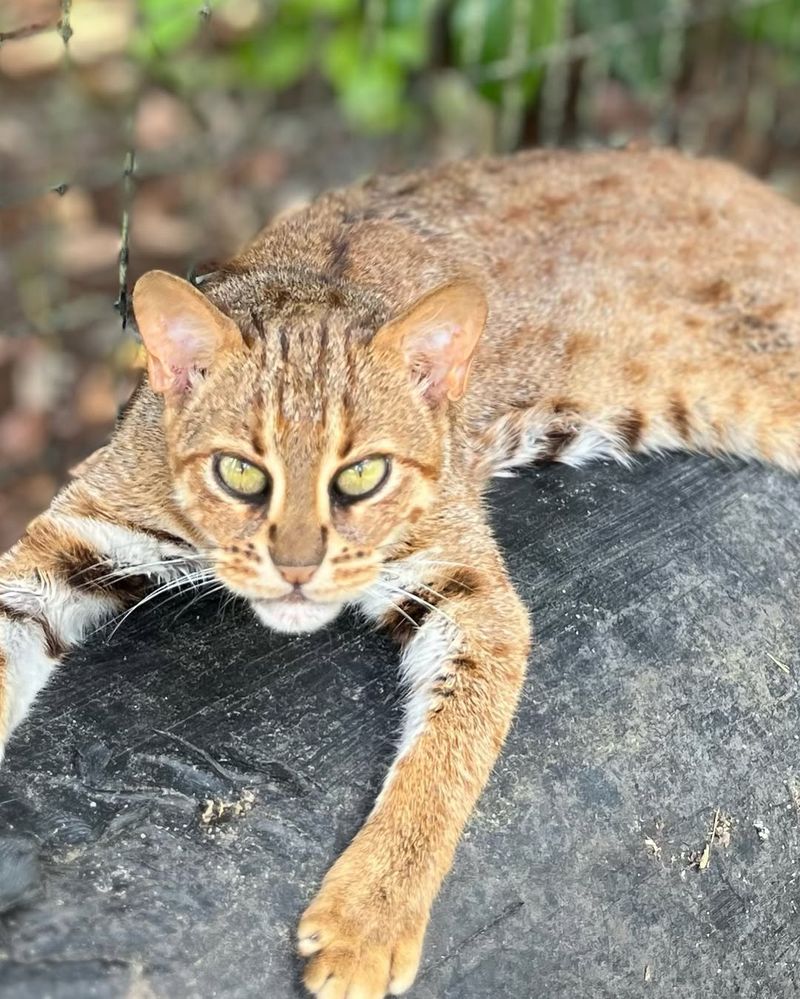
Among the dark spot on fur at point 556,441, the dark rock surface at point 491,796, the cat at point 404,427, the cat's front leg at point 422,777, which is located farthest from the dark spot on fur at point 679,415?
the cat's front leg at point 422,777

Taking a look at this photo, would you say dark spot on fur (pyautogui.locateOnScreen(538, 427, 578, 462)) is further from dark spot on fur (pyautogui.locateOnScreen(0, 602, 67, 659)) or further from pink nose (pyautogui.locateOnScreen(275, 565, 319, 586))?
dark spot on fur (pyautogui.locateOnScreen(0, 602, 67, 659))

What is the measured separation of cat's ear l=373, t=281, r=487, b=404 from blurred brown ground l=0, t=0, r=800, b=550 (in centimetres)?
241

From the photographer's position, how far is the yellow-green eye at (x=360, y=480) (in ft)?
10.2

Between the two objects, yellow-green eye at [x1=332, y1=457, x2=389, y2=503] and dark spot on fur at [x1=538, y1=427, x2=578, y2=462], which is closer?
yellow-green eye at [x1=332, y1=457, x2=389, y2=503]

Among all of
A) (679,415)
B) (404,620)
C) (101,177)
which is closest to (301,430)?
(404,620)

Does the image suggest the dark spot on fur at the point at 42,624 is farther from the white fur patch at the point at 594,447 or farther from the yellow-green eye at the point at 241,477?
the white fur patch at the point at 594,447

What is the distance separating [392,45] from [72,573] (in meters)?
4.00

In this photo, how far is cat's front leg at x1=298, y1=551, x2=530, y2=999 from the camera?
104 inches

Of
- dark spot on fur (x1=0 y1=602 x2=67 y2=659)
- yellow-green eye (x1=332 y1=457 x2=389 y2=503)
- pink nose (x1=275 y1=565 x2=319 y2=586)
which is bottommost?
dark spot on fur (x1=0 y1=602 x2=67 y2=659)

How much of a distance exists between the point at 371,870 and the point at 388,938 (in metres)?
0.14

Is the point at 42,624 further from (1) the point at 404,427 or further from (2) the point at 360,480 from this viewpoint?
(1) the point at 404,427

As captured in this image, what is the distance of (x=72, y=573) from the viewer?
131 inches

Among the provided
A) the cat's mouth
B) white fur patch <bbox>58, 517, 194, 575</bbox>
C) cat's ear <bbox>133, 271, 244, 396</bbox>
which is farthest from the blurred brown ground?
the cat's mouth

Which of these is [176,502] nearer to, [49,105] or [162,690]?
[162,690]
